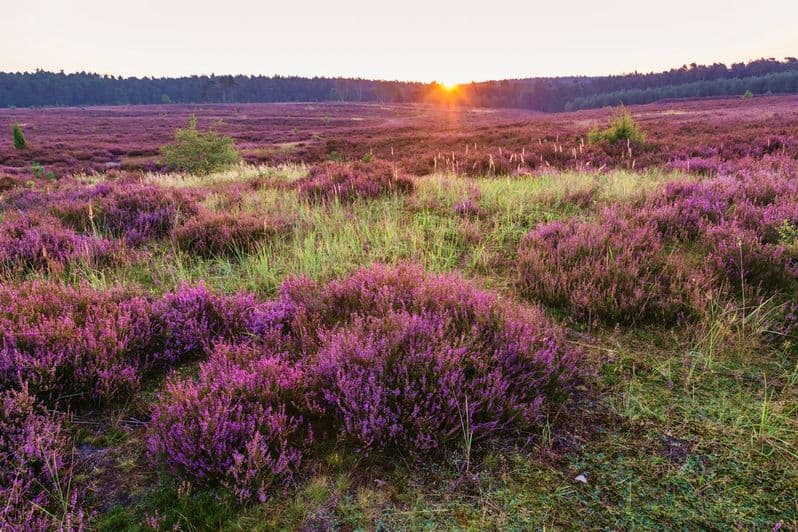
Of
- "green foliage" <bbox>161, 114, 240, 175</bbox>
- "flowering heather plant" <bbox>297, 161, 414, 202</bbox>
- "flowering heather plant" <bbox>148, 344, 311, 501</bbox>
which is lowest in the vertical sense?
"flowering heather plant" <bbox>148, 344, 311, 501</bbox>

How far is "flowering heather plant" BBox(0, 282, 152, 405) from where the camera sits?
2.18m

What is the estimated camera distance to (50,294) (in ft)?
9.70

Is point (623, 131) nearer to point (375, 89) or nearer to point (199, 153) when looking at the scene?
point (199, 153)

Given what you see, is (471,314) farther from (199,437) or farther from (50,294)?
(50,294)

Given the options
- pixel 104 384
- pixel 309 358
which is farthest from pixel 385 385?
pixel 104 384

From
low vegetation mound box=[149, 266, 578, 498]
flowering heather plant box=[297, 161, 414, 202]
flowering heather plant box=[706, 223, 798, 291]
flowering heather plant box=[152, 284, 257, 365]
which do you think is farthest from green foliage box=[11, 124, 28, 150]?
flowering heather plant box=[706, 223, 798, 291]

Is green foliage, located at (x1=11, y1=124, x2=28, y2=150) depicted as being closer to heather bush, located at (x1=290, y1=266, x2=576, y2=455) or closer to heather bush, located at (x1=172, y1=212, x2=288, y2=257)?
heather bush, located at (x1=172, y1=212, x2=288, y2=257)

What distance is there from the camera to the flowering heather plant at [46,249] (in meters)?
4.11

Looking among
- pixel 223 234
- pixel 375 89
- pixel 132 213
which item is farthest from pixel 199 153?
pixel 375 89

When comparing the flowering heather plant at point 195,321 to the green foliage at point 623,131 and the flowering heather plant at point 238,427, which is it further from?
the green foliage at point 623,131

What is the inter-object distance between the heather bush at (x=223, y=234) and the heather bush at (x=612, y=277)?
9.63ft

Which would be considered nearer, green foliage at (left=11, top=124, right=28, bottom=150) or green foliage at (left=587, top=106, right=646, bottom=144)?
green foliage at (left=587, top=106, right=646, bottom=144)

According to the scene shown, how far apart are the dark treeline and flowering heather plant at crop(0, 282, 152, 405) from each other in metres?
102

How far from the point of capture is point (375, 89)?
137000 mm
